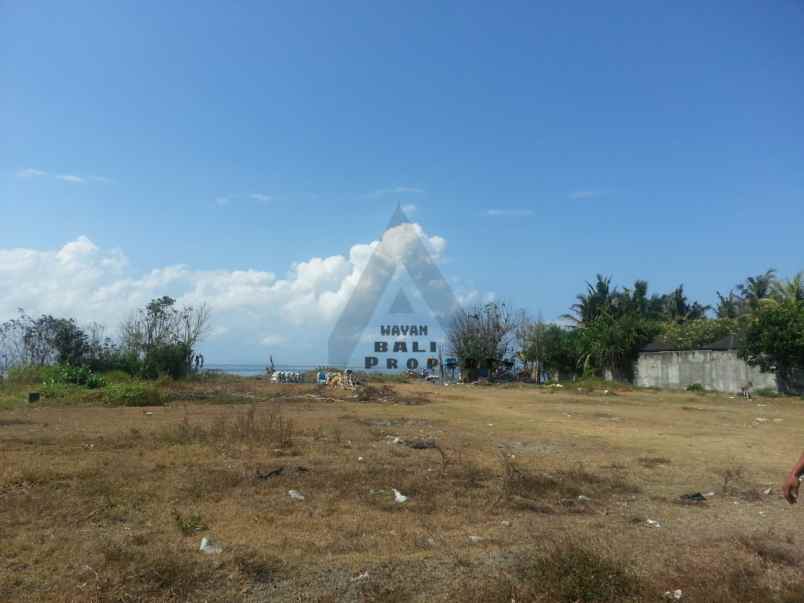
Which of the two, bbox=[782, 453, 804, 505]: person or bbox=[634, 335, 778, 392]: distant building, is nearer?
bbox=[782, 453, 804, 505]: person

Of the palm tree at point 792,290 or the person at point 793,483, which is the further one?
the palm tree at point 792,290

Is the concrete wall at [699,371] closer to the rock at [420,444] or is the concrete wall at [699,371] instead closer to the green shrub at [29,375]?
the rock at [420,444]

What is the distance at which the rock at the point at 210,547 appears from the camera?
13.5ft

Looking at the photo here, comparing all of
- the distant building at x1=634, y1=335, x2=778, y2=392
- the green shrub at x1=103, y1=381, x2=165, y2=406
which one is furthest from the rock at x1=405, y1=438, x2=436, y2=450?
the distant building at x1=634, y1=335, x2=778, y2=392

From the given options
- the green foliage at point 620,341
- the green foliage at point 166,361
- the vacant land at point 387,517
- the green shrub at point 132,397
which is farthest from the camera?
the green foliage at point 620,341

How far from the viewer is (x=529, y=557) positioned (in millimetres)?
4070

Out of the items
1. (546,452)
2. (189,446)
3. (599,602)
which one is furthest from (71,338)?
(599,602)

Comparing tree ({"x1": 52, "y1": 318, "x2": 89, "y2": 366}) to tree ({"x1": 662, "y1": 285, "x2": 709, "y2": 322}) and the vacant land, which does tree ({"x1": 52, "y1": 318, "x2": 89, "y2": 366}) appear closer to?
the vacant land

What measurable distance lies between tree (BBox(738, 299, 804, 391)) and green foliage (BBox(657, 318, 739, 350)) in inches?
231

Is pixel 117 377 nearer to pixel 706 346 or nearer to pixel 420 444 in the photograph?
pixel 420 444

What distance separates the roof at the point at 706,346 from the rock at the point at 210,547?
26.1 meters

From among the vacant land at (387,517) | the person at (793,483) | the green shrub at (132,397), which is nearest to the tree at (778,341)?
the vacant land at (387,517)

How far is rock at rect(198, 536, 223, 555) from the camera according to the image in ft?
13.5

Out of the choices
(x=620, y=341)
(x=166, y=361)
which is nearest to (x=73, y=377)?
(x=166, y=361)
